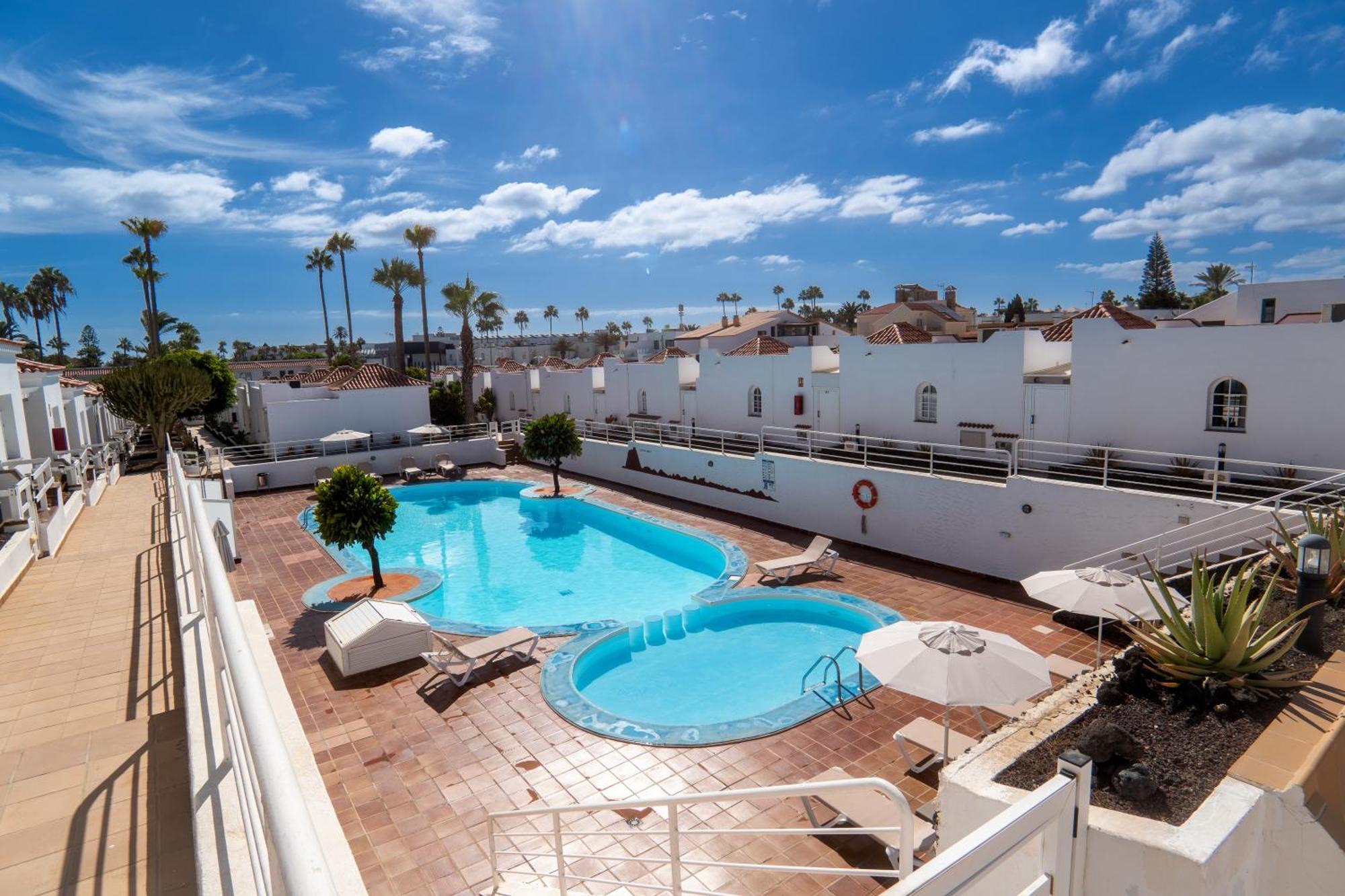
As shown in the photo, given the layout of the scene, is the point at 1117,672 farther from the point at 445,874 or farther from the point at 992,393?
the point at 992,393

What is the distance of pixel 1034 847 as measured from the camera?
2.83 metres

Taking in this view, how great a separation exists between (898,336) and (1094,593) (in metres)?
12.8

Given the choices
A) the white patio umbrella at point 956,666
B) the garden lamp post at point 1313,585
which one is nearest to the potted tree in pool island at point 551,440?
the white patio umbrella at point 956,666

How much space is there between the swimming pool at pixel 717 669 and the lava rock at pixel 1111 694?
15.7 feet

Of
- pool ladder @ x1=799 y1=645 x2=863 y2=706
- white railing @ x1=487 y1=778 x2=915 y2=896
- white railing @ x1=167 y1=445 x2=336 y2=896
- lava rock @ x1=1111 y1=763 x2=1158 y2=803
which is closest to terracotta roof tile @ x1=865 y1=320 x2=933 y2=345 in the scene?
pool ladder @ x1=799 y1=645 x2=863 y2=706

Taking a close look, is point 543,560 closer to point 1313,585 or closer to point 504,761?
point 504,761

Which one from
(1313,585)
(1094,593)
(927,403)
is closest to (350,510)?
(1094,593)

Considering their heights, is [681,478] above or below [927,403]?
below

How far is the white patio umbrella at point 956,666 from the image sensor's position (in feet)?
21.8

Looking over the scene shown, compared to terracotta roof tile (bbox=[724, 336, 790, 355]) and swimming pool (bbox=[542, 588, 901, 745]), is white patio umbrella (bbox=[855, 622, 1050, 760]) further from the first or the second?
terracotta roof tile (bbox=[724, 336, 790, 355])

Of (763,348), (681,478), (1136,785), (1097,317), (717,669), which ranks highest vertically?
(1097,317)

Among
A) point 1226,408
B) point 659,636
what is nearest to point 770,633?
point 659,636

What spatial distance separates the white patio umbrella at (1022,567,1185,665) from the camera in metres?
8.70

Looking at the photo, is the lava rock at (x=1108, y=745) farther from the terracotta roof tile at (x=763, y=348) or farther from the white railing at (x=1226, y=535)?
the terracotta roof tile at (x=763, y=348)
